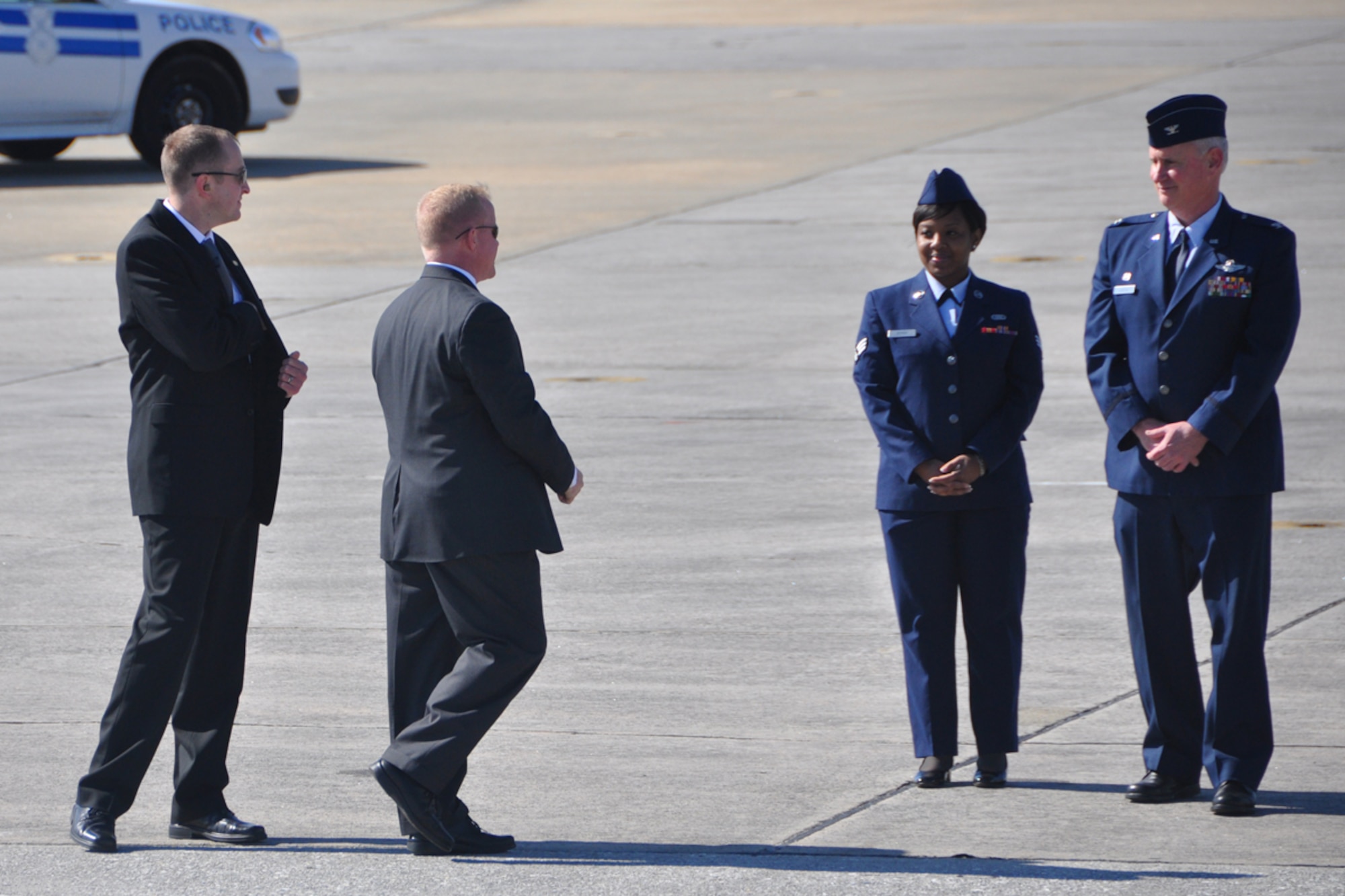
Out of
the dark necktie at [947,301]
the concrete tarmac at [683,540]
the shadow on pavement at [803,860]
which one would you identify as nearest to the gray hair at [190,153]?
the concrete tarmac at [683,540]

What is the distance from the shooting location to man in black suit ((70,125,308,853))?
17.5ft

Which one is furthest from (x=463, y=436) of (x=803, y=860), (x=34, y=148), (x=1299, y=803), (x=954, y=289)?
(x=34, y=148)

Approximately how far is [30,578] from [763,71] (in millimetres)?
21068

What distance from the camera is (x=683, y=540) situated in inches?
341

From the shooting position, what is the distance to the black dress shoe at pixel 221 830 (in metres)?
5.39

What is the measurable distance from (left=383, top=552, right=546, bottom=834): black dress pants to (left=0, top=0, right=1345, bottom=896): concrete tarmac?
0.85 feet

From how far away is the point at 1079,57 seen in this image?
93.5ft

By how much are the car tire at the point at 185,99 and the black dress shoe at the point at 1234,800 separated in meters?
15.3

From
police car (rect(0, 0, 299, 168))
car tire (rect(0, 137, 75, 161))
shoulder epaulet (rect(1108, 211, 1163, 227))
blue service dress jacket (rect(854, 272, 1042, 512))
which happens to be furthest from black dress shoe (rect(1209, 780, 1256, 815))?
car tire (rect(0, 137, 75, 161))

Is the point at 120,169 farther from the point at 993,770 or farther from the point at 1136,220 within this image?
the point at 993,770

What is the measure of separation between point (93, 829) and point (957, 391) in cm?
252

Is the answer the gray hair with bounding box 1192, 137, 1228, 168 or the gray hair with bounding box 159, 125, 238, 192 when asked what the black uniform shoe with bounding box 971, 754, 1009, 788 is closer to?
the gray hair with bounding box 1192, 137, 1228, 168

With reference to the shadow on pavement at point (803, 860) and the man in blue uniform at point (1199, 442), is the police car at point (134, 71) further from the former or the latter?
the shadow on pavement at point (803, 860)

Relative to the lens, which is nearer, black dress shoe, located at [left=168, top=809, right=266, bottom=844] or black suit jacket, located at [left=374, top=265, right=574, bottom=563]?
black suit jacket, located at [left=374, top=265, right=574, bottom=563]
